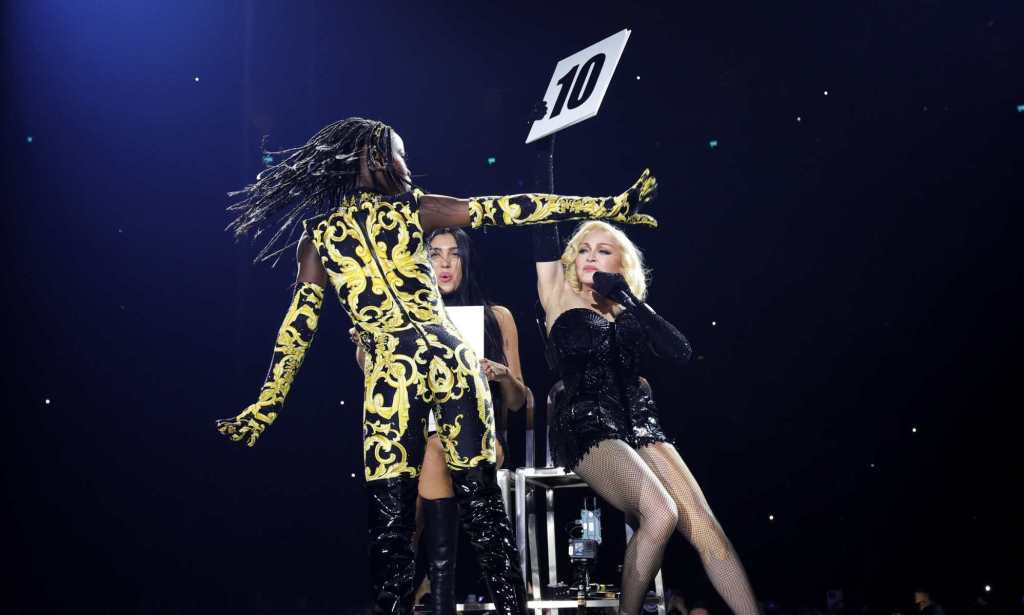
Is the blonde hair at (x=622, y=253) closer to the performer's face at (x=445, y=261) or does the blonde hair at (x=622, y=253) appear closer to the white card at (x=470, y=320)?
the white card at (x=470, y=320)

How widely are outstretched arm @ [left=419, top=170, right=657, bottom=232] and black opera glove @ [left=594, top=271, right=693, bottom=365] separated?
0.97 m

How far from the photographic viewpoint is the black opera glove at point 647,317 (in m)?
3.60

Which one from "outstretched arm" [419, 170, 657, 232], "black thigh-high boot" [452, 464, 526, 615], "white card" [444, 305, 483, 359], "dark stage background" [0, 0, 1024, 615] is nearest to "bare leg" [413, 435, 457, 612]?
"black thigh-high boot" [452, 464, 526, 615]

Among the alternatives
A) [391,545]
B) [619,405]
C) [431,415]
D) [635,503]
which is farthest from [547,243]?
[391,545]

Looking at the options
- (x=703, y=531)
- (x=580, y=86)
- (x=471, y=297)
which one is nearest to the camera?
(x=703, y=531)

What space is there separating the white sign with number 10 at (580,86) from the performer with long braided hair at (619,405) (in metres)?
0.14

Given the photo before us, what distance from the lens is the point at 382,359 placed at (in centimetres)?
257

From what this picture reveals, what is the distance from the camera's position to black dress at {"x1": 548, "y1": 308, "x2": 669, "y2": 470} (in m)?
3.43

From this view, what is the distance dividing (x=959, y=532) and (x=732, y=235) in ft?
6.71

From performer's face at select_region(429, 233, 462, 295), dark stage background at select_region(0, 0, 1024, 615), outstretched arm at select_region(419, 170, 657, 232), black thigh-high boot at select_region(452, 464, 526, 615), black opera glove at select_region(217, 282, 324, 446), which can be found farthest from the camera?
dark stage background at select_region(0, 0, 1024, 615)

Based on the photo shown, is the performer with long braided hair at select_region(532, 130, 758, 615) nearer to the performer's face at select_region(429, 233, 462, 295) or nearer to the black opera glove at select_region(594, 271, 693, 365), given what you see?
the black opera glove at select_region(594, 271, 693, 365)

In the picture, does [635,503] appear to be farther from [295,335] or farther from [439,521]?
[295,335]

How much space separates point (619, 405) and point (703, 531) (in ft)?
1.90

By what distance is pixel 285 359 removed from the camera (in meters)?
2.73
